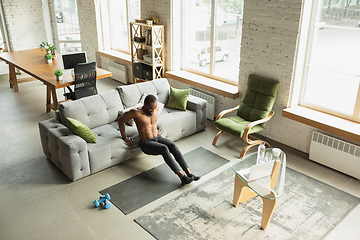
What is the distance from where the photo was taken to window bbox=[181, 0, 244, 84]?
18.8 ft

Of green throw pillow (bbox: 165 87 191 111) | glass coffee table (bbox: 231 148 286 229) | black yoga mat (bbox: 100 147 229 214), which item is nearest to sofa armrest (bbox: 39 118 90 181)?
black yoga mat (bbox: 100 147 229 214)

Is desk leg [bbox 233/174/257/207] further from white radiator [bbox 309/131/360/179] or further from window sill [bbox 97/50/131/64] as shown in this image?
window sill [bbox 97/50/131/64]

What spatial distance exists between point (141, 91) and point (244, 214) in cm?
269

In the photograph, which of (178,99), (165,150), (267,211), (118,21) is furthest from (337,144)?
(118,21)

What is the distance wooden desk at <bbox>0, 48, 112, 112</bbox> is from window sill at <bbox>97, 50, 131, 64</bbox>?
1.42m

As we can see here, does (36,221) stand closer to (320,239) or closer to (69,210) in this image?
(69,210)

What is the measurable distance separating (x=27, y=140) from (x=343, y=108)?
199 inches

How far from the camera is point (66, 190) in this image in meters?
4.20

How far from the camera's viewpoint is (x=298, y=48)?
4695mm

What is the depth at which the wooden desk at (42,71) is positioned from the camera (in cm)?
592

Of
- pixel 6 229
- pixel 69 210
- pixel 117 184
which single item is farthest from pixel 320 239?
pixel 6 229

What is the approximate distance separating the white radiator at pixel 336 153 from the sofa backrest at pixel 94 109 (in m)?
3.04

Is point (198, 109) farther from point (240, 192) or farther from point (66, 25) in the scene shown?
point (66, 25)

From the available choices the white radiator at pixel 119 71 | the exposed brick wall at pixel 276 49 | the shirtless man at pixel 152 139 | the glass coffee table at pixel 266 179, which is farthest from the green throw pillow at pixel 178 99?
the white radiator at pixel 119 71
